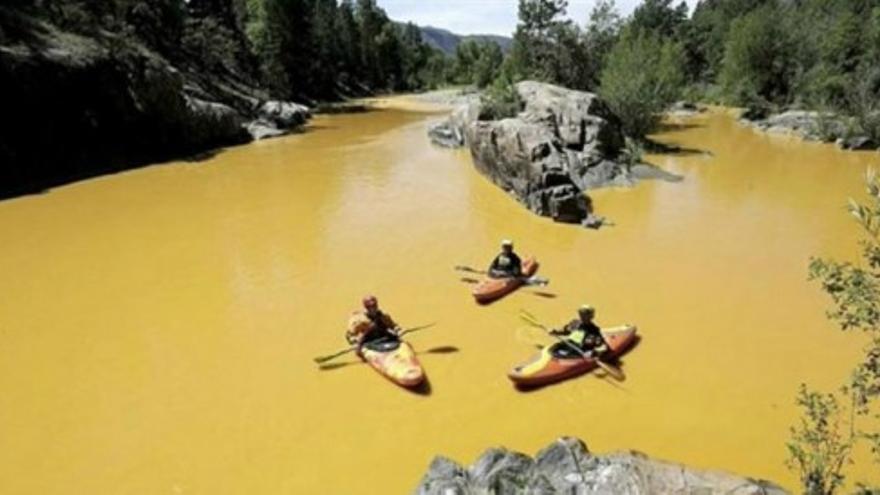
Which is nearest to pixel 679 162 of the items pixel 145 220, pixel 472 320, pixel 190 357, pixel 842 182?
pixel 842 182

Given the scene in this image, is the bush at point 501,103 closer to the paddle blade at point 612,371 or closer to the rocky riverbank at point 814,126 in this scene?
the rocky riverbank at point 814,126

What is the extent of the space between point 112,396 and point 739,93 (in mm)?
44753

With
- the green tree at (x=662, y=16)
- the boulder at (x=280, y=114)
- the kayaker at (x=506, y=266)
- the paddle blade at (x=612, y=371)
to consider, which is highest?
the green tree at (x=662, y=16)

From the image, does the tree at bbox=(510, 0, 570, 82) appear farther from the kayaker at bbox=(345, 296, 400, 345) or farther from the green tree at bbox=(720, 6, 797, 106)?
the kayaker at bbox=(345, 296, 400, 345)

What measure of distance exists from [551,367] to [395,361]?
238cm

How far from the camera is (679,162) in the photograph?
27.9 m

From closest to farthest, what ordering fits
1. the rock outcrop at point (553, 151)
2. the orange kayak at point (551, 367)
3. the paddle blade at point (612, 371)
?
the orange kayak at point (551, 367)
the paddle blade at point (612, 371)
the rock outcrop at point (553, 151)

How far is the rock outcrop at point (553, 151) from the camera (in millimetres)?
19016

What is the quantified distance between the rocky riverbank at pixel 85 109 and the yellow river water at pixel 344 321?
3161 millimetres

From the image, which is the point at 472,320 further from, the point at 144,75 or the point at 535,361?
the point at 144,75

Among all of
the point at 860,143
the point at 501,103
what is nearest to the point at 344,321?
the point at 501,103

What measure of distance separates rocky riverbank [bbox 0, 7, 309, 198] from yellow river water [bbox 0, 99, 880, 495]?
3161 millimetres

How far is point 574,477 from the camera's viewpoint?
6.05 m

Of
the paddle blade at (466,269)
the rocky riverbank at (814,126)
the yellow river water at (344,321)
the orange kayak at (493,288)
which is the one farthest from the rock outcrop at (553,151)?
the rocky riverbank at (814,126)
